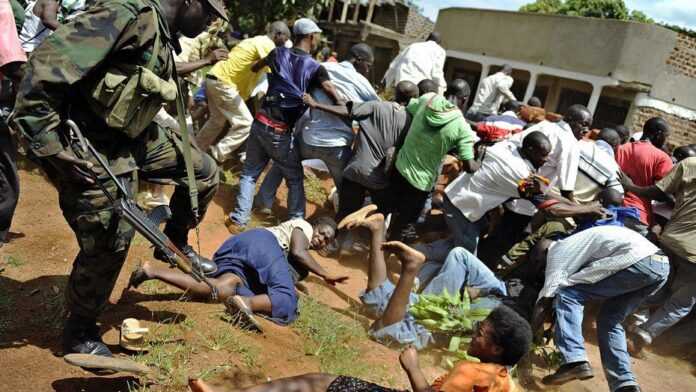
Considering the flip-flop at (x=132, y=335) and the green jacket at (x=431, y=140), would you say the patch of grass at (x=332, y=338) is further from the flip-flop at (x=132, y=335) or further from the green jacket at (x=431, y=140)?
the green jacket at (x=431, y=140)

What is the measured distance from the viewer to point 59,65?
2209 mm

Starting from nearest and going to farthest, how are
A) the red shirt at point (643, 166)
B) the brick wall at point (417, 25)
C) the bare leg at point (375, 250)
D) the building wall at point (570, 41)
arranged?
the bare leg at point (375, 250)
the red shirt at point (643, 166)
the building wall at point (570, 41)
the brick wall at point (417, 25)

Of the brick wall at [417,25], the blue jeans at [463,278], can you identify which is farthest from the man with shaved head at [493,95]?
the brick wall at [417,25]

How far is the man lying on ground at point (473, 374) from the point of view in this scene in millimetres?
2348

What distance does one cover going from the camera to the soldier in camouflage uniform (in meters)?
2.24

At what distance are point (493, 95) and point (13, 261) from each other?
835 cm

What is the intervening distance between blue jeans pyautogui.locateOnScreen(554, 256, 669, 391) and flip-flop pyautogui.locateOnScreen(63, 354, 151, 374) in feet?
9.81

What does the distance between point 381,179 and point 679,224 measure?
9.11 ft

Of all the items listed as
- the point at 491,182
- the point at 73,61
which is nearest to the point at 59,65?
the point at 73,61

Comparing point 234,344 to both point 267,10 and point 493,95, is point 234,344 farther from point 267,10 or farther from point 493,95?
point 267,10

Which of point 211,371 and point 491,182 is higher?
point 491,182

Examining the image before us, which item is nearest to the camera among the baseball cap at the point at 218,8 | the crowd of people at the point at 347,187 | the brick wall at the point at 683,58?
the crowd of people at the point at 347,187

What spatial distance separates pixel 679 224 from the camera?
504 centimetres

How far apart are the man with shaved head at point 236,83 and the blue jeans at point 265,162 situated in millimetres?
565
